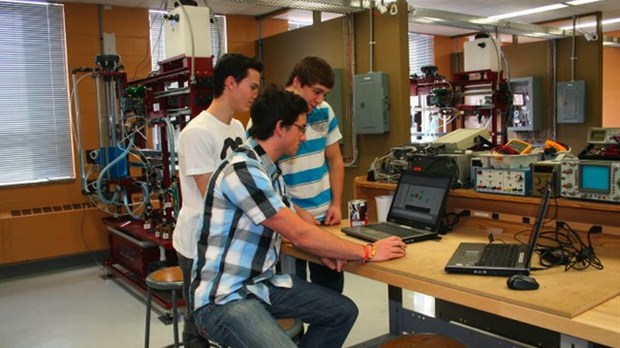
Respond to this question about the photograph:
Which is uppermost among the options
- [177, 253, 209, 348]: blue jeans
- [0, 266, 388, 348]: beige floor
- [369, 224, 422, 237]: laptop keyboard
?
[369, 224, 422, 237]: laptop keyboard

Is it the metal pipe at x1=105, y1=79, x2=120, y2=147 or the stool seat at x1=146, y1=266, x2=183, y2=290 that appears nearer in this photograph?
the stool seat at x1=146, y1=266, x2=183, y2=290

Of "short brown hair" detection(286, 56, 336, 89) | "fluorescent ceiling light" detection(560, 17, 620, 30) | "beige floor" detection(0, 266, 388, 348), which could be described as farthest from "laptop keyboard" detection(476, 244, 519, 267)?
"fluorescent ceiling light" detection(560, 17, 620, 30)

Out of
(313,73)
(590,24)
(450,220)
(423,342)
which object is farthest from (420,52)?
(423,342)

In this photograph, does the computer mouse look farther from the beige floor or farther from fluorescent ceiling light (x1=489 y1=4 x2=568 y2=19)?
fluorescent ceiling light (x1=489 y1=4 x2=568 y2=19)

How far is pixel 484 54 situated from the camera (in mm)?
6496

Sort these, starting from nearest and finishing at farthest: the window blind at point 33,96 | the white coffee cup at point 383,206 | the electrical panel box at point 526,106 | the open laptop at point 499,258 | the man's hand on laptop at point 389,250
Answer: the open laptop at point 499,258 < the man's hand on laptop at point 389,250 < the white coffee cup at point 383,206 < the window blind at point 33,96 < the electrical panel box at point 526,106

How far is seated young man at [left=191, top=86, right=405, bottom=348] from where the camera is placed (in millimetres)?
1820

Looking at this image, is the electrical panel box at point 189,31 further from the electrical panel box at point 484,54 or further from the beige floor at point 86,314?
the electrical panel box at point 484,54

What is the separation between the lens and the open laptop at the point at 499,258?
1.78m

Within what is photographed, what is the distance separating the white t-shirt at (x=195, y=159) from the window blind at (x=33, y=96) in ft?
12.7

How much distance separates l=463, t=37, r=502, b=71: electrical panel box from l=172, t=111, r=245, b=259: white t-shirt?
190 inches

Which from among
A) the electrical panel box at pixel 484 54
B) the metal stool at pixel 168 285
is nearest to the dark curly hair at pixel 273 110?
the metal stool at pixel 168 285

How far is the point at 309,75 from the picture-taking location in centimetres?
249

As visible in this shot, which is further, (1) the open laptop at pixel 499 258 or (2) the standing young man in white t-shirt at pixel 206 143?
(2) the standing young man in white t-shirt at pixel 206 143
